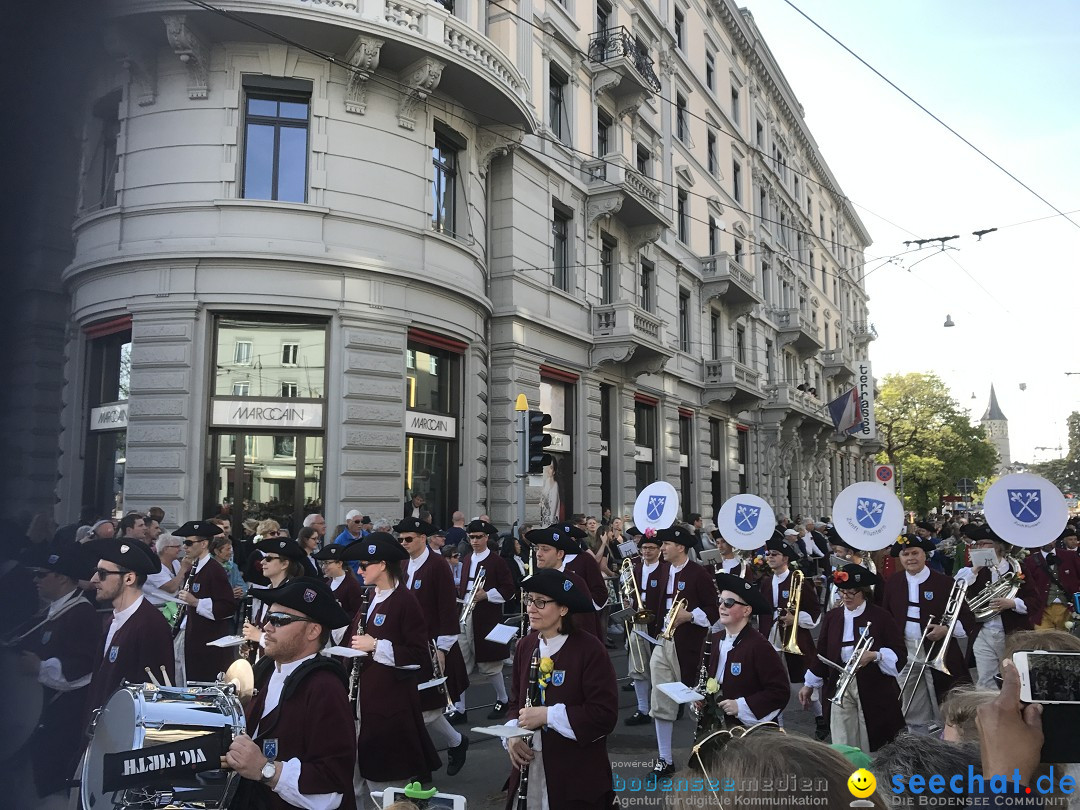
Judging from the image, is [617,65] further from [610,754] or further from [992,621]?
[610,754]

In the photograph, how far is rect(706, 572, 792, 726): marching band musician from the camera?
18.2 feet

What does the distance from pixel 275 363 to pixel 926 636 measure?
427 inches

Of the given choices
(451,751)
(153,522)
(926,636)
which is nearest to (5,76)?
(451,751)

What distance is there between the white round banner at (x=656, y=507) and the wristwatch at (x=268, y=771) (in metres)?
7.51

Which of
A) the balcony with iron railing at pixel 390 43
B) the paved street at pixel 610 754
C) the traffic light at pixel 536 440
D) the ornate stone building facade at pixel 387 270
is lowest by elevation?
the paved street at pixel 610 754

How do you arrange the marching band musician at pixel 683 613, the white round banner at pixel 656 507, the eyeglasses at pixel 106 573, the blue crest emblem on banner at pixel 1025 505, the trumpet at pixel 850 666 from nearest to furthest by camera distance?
the eyeglasses at pixel 106 573 < the trumpet at pixel 850 666 < the marching band musician at pixel 683 613 < the blue crest emblem on banner at pixel 1025 505 < the white round banner at pixel 656 507

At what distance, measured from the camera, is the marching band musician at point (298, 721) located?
11.7 ft

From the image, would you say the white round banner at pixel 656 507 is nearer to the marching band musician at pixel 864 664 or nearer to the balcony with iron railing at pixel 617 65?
the marching band musician at pixel 864 664

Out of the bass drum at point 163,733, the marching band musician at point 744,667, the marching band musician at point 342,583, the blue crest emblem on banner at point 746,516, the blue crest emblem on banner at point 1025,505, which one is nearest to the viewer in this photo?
the bass drum at point 163,733

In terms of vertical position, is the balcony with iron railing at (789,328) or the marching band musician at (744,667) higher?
the balcony with iron railing at (789,328)

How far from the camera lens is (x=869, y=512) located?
8891mm

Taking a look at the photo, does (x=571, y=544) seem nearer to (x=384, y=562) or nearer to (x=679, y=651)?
(x=679, y=651)

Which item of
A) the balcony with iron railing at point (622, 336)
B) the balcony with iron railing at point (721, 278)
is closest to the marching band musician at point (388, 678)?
the balcony with iron railing at point (622, 336)

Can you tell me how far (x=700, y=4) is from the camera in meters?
32.8
